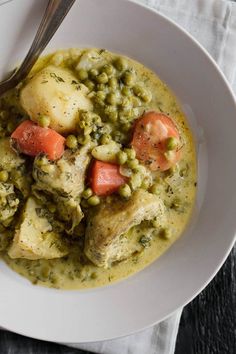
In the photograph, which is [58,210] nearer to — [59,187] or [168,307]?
[59,187]

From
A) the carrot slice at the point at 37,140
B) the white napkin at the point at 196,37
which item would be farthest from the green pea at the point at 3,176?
the white napkin at the point at 196,37

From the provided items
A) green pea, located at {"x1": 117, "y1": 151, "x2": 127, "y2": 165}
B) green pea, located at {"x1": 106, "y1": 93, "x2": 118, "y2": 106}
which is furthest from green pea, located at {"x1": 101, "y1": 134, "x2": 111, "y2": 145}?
green pea, located at {"x1": 106, "y1": 93, "x2": 118, "y2": 106}

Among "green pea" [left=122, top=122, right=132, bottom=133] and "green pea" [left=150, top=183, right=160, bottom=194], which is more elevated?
"green pea" [left=122, top=122, right=132, bottom=133]

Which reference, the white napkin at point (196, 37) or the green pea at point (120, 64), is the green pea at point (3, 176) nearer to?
the green pea at point (120, 64)

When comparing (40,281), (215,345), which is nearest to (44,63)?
A: (40,281)

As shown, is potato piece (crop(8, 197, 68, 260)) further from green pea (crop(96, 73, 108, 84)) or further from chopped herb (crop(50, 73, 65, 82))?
green pea (crop(96, 73, 108, 84))

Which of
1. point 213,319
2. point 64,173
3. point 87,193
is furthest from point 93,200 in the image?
point 213,319

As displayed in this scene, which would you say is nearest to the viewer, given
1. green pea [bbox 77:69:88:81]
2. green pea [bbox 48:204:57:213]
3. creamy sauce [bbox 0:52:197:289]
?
green pea [bbox 48:204:57:213]
